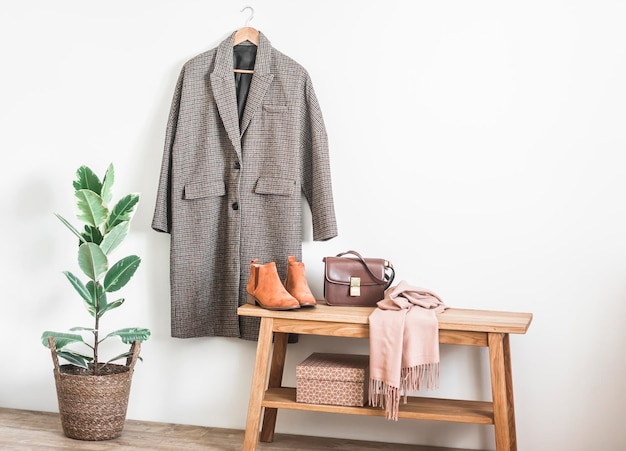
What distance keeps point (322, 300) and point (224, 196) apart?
0.57 m

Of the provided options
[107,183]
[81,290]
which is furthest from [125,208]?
[81,290]

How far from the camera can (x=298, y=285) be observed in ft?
8.71

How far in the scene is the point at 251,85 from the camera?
9.73 ft

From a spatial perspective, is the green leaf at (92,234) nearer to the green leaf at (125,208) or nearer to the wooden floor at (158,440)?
the green leaf at (125,208)

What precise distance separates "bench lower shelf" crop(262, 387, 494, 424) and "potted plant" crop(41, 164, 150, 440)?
0.60m

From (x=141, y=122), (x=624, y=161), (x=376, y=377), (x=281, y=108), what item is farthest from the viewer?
(x=141, y=122)

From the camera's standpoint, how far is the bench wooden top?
7.95 ft

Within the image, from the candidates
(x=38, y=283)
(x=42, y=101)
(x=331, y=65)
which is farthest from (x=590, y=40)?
(x=38, y=283)

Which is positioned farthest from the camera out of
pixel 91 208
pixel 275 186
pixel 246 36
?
pixel 246 36

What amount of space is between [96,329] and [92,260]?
271mm

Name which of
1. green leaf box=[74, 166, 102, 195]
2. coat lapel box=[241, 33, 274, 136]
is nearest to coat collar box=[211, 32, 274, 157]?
coat lapel box=[241, 33, 274, 136]

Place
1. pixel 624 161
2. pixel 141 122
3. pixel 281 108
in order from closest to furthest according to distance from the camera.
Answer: pixel 624 161, pixel 281 108, pixel 141 122

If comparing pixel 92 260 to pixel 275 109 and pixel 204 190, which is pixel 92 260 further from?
pixel 275 109

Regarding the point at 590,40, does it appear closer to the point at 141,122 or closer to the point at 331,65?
the point at 331,65
